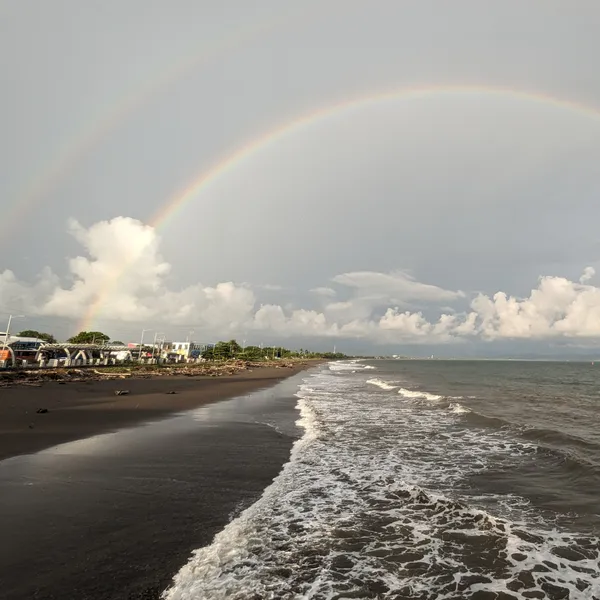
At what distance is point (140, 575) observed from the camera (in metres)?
6.30

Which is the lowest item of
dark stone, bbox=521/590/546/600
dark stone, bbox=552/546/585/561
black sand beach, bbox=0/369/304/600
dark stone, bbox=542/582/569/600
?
dark stone, bbox=552/546/585/561

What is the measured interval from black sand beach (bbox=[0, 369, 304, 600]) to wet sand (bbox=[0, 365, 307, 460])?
15 centimetres

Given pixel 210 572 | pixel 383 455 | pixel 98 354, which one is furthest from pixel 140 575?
pixel 98 354

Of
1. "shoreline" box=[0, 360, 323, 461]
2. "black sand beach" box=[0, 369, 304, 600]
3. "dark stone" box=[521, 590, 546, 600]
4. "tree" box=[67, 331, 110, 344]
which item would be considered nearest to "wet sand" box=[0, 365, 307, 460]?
"shoreline" box=[0, 360, 323, 461]

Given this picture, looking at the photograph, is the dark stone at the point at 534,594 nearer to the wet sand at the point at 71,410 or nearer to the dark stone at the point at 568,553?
the dark stone at the point at 568,553

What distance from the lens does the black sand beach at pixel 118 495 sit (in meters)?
6.29

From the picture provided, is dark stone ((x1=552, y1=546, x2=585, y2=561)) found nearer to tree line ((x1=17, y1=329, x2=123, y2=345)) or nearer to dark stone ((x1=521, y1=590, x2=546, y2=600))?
dark stone ((x1=521, y1=590, x2=546, y2=600))

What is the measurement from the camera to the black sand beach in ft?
20.6

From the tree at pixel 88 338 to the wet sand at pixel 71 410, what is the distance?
10949 centimetres

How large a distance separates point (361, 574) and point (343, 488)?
482 centimetres

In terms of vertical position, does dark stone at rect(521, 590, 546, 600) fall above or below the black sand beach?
below

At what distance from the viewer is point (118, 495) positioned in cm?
991

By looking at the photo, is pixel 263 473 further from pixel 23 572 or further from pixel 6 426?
pixel 6 426

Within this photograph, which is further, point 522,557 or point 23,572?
point 522,557
